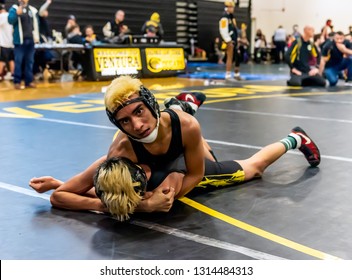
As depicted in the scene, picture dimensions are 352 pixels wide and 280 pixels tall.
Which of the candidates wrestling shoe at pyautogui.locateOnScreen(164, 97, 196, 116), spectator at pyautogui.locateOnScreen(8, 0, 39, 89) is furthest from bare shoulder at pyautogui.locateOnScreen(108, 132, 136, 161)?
spectator at pyautogui.locateOnScreen(8, 0, 39, 89)

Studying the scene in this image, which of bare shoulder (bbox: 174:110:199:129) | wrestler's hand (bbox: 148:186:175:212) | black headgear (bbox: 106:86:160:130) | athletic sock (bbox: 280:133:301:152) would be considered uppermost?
black headgear (bbox: 106:86:160:130)

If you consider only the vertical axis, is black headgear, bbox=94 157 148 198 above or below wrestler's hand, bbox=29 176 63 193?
above

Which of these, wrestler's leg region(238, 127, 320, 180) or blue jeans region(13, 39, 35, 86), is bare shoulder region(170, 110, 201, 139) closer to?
wrestler's leg region(238, 127, 320, 180)

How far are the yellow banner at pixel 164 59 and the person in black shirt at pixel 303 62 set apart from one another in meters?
3.83

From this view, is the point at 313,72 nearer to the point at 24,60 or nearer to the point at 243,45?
the point at 24,60

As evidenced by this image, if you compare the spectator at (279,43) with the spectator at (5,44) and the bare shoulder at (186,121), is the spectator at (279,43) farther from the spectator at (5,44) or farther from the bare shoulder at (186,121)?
the bare shoulder at (186,121)

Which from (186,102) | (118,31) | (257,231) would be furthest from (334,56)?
(257,231)

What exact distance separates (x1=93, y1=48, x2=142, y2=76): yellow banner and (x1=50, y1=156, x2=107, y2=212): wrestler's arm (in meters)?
8.70

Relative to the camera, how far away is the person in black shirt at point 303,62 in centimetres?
999

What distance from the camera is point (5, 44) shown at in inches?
439

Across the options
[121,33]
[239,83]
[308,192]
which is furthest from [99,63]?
[308,192]

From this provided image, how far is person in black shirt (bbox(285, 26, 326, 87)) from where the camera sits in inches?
393

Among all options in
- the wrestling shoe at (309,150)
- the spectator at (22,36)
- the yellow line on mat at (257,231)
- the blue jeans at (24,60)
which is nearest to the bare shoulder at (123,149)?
the yellow line on mat at (257,231)
